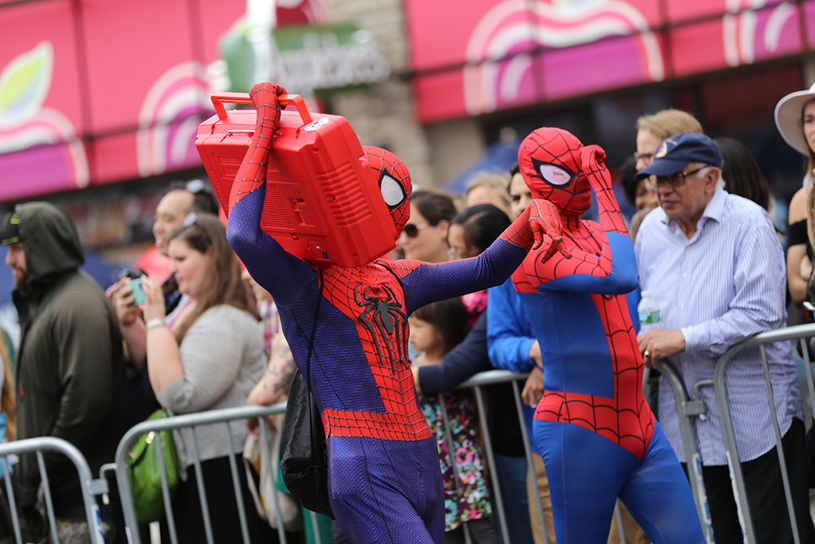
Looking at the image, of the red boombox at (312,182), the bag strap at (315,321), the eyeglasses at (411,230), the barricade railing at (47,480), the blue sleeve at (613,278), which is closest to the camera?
the red boombox at (312,182)

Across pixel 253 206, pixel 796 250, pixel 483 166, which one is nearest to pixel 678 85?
pixel 483 166

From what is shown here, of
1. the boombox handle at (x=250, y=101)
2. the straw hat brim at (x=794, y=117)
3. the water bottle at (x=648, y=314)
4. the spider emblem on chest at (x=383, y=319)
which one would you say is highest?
the boombox handle at (x=250, y=101)

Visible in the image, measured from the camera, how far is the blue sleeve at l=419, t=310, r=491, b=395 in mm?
4078

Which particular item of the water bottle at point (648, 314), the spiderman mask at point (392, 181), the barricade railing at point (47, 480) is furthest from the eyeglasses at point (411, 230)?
the barricade railing at point (47, 480)

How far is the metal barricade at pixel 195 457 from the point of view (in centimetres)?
424

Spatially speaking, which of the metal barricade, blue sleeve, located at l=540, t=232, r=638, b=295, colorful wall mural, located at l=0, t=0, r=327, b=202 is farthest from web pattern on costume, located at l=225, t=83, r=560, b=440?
colorful wall mural, located at l=0, t=0, r=327, b=202

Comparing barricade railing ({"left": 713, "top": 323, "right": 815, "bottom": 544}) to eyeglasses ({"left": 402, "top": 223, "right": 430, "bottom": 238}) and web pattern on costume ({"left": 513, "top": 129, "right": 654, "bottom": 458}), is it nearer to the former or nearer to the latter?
web pattern on costume ({"left": 513, "top": 129, "right": 654, "bottom": 458})

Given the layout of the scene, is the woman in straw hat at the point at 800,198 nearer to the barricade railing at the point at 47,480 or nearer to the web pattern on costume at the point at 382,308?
the web pattern on costume at the point at 382,308

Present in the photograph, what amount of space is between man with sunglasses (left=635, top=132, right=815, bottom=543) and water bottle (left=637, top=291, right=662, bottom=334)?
62 millimetres

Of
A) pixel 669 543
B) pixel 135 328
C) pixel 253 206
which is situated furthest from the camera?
pixel 135 328

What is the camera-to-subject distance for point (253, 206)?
8.87ft

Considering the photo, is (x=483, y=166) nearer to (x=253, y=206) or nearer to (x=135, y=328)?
(x=135, y=328)

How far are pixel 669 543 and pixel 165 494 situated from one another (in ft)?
7.85

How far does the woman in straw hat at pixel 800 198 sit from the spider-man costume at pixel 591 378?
1.31 meters
